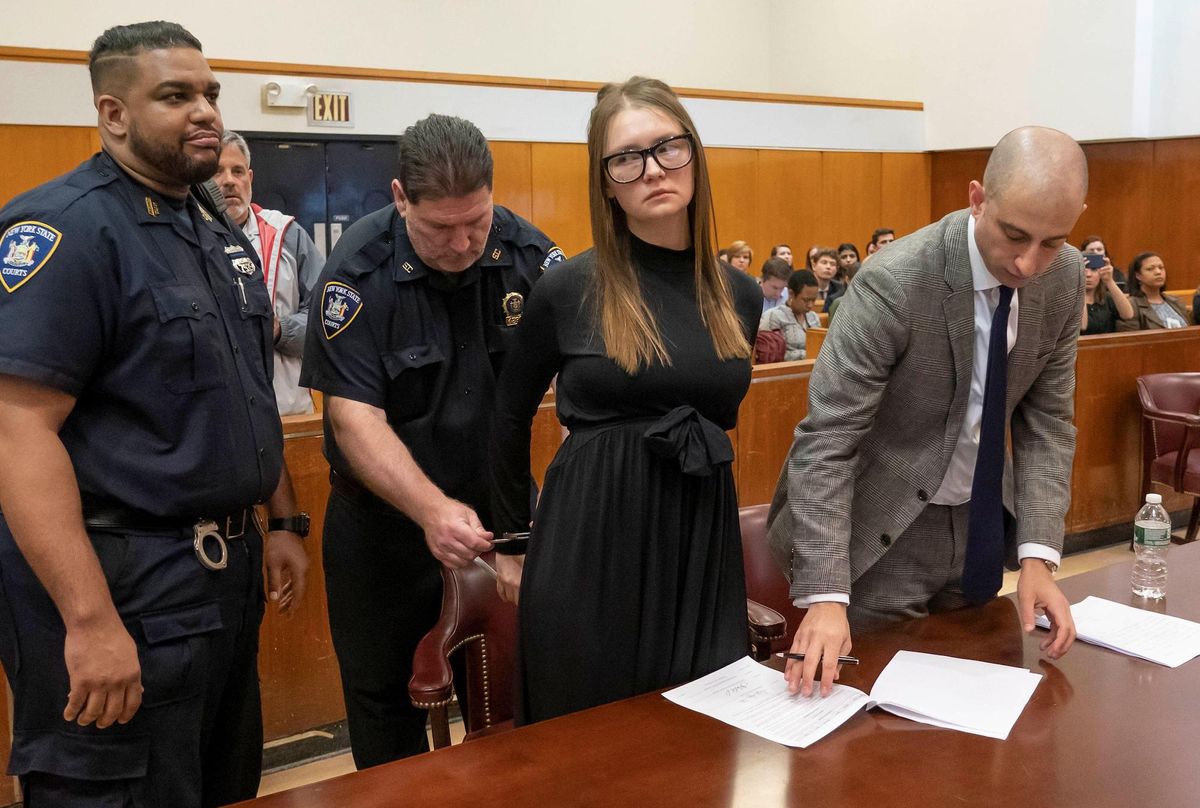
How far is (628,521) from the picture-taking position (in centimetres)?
177

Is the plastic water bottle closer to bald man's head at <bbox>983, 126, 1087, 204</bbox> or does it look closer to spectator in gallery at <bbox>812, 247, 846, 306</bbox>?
bald man's head at <bbox>983, 126, 1087, 204</bbox>

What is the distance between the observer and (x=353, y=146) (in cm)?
849

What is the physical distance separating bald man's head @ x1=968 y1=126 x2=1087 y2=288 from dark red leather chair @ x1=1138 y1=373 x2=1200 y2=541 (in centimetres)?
402

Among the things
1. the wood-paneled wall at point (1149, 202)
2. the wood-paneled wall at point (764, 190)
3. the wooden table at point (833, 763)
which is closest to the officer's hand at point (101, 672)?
the wooden table at point (833, 763)

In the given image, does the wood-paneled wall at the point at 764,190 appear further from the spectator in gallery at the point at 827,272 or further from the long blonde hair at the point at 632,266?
the long blonde hair at the point at 632,266

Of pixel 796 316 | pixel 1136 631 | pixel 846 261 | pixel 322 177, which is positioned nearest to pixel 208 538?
pixel 1136 631

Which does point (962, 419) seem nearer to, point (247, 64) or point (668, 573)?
point (668, 573)

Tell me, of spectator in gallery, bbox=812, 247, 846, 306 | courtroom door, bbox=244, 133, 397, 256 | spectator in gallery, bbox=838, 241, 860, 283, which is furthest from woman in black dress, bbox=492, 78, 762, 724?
spectator in gallery, bbox=838, 241, 860, 283

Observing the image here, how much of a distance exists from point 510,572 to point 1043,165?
1.15m

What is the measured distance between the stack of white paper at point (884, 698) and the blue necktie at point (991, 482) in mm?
225

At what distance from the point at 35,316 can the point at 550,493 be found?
821mm

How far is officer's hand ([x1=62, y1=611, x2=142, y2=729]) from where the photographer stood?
5.25 ft

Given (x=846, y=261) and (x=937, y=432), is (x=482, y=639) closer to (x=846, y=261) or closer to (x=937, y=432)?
(x=937, y=432)

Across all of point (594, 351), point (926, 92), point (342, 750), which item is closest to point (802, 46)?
point (926, 92)
